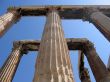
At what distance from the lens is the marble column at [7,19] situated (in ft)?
59.2

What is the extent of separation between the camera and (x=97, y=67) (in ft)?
72.5

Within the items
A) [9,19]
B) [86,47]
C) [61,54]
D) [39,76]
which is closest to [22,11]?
[9,19]

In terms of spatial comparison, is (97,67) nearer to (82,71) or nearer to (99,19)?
(99,19)

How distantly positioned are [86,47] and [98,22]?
7350 mm

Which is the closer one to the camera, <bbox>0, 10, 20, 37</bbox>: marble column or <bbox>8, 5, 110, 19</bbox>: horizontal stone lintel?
<bbox>0, 10, 20, 37</bbox>: marble column

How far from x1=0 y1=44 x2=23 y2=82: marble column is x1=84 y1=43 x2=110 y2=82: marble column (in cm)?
729

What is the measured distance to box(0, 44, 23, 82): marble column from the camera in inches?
780

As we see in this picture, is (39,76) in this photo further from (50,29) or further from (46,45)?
(50,29)

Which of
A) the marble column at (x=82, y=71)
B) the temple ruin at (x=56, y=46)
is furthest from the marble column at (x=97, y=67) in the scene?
the marble column at (x=82, y=71)

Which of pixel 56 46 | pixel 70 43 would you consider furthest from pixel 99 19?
pixel 56 46

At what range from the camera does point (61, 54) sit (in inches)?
428

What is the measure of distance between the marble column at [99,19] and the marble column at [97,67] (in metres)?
3.57

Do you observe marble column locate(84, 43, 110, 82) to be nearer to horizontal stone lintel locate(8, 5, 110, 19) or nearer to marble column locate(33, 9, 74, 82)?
horizontal stone lintel locate(8, 5, 110, 19)

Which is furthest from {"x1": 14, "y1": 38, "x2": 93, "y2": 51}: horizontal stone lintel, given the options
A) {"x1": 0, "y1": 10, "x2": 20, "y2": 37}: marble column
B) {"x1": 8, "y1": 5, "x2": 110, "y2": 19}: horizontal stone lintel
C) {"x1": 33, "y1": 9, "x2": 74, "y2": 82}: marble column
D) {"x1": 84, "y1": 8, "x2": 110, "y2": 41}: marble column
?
{"x1": 33, "y1": 9, "x2": 74, "y2": 82}: marble column
